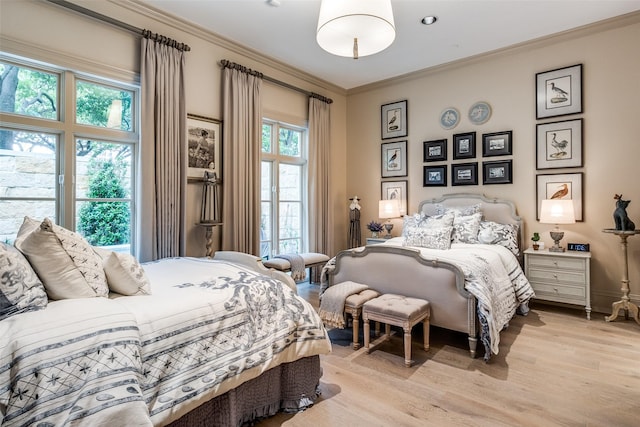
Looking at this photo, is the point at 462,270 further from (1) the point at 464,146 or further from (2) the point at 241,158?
(2) the point at 241,158

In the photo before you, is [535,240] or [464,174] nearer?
[535,240]

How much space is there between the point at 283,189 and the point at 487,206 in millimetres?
2791

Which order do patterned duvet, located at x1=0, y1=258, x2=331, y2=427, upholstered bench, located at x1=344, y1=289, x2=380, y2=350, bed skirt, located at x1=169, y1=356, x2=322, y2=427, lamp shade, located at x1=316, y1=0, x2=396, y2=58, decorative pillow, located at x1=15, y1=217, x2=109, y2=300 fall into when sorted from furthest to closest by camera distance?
upholstered bench, located at x1=344, y1=289, x2=380, y2=350 → lamp shade, located at x1=316, y1=0, x2=396, y2=58 → bed skirt, located at x1=169, y1=356, x2=322, y2=427 → decorative pillow, located at x1=15, y1=217, x2=109, y2=300 → patterned duvet, located at x1=0, y1=258, x2=331, y2=427

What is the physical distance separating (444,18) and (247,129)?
8.16 ft

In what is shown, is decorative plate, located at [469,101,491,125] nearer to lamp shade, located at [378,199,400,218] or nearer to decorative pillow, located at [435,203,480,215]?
decorative pillow, located at [435,203,480,215]

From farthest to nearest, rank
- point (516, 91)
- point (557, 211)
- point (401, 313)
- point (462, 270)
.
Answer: point (516, 91)
point (557, 211)
point (462, 270)
point (401, 313)

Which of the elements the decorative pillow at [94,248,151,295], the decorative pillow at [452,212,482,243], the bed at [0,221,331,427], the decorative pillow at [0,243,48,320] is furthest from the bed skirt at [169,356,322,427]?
the decorative pillow at [452,212,482,243]

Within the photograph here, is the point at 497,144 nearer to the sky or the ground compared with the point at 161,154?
nearer to the sky

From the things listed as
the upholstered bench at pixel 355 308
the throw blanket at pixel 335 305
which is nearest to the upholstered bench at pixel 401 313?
the upholstered bench at pixel 355 308

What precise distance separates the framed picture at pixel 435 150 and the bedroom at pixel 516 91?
0.38 feet

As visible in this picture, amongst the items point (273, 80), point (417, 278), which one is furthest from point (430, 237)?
point (273, 80)

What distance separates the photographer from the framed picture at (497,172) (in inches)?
172

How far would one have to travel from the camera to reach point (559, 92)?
4.00 metres

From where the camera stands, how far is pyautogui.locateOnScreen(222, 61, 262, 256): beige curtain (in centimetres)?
401
